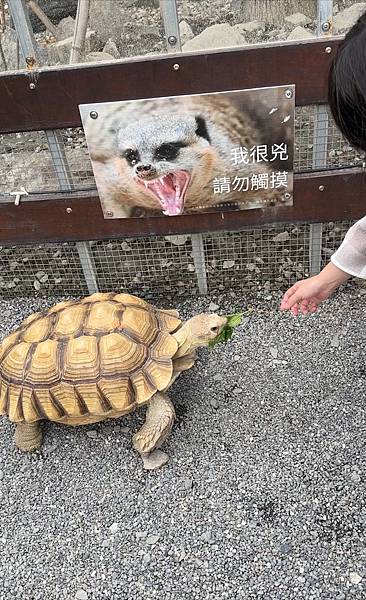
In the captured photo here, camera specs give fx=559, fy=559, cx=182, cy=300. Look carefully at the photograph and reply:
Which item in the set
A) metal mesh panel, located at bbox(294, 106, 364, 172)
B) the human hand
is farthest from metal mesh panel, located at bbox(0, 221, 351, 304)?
the human hand

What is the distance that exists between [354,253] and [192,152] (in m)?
1.26

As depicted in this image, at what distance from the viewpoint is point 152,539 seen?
8.55 ft

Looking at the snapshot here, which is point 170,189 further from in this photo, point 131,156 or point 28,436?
point 28,436

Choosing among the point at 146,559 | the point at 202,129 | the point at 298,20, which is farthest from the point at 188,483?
the point at 298,20

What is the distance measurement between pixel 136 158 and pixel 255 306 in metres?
1.27

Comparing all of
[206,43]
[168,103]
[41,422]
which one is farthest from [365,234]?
[206,43]

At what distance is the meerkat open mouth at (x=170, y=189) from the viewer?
3195 millimetres

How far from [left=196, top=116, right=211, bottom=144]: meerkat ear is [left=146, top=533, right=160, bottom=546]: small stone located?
205 cm

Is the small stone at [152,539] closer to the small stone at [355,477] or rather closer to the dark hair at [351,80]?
the small stone at [355,477]

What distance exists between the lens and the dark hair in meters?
1.35

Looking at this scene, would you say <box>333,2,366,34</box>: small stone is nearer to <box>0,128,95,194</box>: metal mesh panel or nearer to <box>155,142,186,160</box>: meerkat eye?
<box>155,142,186,160</box>: meerkat eye

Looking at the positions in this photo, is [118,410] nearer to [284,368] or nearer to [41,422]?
[41,422]

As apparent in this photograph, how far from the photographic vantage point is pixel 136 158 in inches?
123

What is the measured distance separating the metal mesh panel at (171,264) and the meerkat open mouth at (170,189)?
0.53 m
